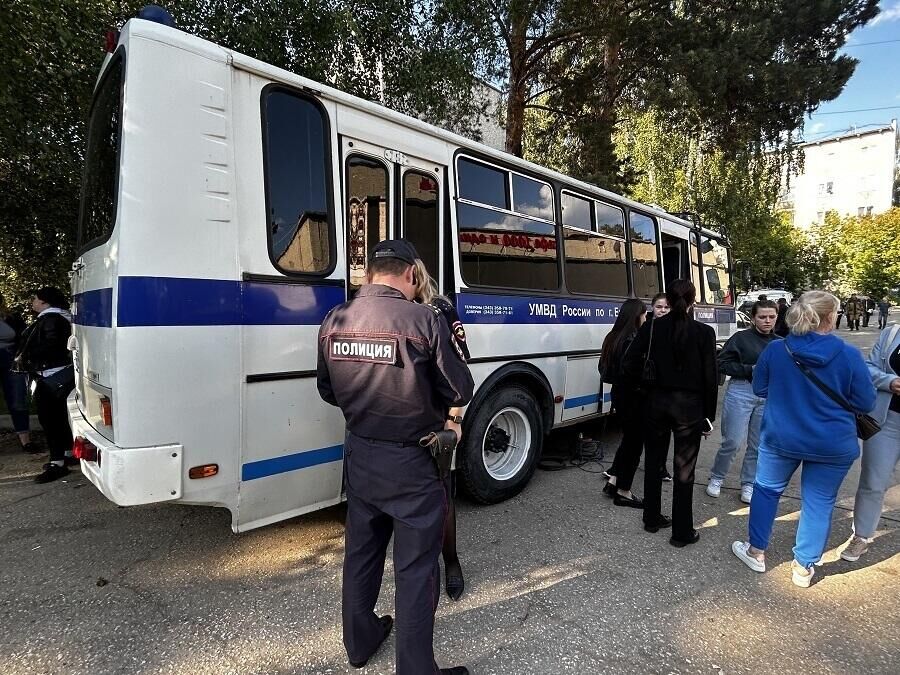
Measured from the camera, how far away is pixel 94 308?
2.75 m

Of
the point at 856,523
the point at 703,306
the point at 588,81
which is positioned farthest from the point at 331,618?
the point at 588,81

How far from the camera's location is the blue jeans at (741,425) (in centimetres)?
436

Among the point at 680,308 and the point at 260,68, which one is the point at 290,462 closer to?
the point at 260,68

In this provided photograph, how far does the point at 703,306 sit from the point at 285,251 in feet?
21.1

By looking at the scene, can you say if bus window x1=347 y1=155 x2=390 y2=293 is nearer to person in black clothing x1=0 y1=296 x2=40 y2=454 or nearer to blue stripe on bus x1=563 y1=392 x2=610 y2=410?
blue stripe on bus x1=563 y1=392 x2=610 y2=410

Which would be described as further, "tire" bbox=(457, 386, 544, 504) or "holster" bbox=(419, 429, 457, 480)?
"tire" bbox=(457, 386, 544, 504)

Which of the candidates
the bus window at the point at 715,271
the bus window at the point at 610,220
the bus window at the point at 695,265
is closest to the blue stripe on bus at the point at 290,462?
the bus window at the point at 610,220

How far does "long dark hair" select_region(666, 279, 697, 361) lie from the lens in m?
3.40

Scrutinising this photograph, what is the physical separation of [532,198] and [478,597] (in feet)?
10.6

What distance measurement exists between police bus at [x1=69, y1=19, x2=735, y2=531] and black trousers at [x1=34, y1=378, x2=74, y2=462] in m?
1.28

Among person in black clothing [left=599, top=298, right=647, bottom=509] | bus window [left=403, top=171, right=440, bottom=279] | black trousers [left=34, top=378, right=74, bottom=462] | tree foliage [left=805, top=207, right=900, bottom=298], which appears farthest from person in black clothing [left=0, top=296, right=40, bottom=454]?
tree foliage [left=805, top=207, right=900, bottom=298]

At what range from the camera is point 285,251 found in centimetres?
281

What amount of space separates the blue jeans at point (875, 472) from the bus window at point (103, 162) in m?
4.60

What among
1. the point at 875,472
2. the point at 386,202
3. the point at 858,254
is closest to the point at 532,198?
the point at 386,202
